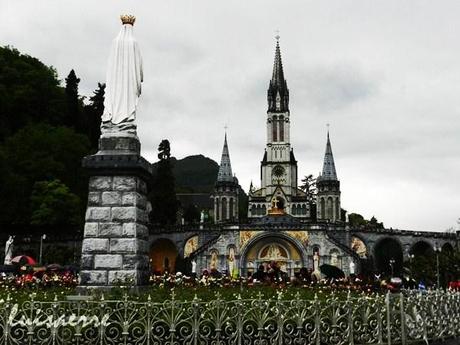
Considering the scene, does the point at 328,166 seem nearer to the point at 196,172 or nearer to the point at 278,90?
the point at 278,90

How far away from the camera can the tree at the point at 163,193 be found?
5788 cm

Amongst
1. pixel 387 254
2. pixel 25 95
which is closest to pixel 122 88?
pixel 25 95

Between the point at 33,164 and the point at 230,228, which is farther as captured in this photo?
the point at 230,228

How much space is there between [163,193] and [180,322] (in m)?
50.9

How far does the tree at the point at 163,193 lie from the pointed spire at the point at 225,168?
10260 millimetres

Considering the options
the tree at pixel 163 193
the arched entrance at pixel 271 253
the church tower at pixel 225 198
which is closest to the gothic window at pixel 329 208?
the church tower at pixel 225 198

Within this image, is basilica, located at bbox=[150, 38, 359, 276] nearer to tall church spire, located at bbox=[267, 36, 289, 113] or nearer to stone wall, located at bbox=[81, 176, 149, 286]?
tall church spire, located at bbox=[267, 36, 289, 113]

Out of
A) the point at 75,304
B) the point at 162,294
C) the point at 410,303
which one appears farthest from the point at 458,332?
the point at 75,304

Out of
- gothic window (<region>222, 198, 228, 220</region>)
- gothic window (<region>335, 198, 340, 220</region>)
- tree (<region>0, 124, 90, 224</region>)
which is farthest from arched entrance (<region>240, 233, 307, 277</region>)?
gothic window (<region>222, 198, 228, 220</region>)

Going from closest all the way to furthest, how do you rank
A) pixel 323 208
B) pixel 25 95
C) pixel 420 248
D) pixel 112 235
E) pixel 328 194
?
pixel 112 235 < pixel 25 95 < pixel 420 248 < pixel 328 194 < pixel 323 208

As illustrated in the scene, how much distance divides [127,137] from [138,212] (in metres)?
1.40

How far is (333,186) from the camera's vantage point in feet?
221

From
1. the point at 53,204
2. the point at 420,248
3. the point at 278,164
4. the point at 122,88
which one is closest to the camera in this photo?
the point at 122,88

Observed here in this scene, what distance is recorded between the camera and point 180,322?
7.38m
